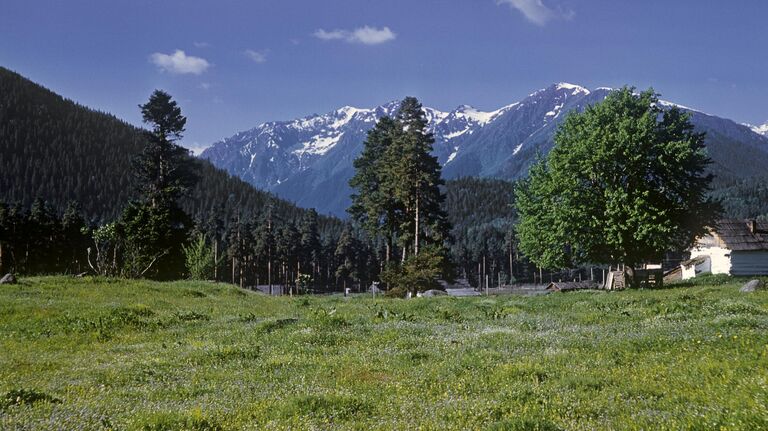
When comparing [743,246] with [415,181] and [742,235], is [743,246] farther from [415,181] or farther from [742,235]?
[415,181]

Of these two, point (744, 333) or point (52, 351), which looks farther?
point (52, 351)

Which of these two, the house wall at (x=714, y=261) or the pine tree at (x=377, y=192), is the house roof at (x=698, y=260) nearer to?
the house wall at (x=714, y=261)

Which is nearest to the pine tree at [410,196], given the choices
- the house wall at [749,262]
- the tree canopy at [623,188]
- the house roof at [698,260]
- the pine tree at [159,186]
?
the tree canopy at [623,188]

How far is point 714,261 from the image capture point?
75.6m

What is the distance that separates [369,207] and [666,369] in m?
50.2

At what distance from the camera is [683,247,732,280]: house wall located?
70.4 metres

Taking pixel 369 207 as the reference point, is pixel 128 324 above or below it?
below

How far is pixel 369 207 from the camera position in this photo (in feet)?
197

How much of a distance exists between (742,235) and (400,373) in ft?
232

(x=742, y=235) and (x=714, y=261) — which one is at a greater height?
(x=742, y=235)

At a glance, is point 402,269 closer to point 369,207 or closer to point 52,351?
point 369,207

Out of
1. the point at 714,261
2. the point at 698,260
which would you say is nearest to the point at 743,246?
the point at 714,261

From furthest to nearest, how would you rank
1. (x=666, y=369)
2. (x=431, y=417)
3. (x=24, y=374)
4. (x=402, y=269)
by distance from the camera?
(x=402, y=269)
(x=24, y=374)
(x=666, y=369)
(x=431, y=417)

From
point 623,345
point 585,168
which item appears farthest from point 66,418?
→ point 585,168
